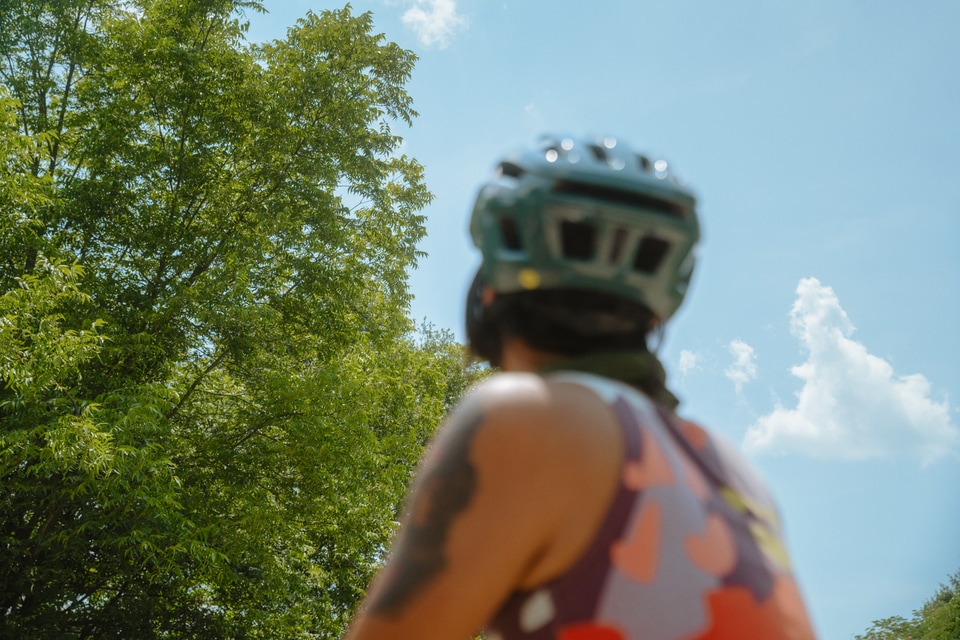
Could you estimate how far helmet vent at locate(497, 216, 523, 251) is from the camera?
1.34 m

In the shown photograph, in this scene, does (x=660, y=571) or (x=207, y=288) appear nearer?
(x=660, y=571)

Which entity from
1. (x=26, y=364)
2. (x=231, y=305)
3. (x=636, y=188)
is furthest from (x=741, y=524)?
(x=231, y=305)

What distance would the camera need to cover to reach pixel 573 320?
51.4 inches

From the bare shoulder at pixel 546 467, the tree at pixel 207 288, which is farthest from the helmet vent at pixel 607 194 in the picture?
the tree at pixel 207 288

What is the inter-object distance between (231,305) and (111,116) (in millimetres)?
3817

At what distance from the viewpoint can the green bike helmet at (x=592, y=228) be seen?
1296 millimetres

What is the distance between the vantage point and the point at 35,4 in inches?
598

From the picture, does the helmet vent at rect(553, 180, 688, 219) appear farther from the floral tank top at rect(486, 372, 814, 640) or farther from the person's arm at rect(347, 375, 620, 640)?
the person's arm at rect(347, 375, 620, 640)

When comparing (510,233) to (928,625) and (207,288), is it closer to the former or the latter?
(207,288)

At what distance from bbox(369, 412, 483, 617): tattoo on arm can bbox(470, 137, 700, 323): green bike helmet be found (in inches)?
13.0

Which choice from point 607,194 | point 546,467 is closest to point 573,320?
point 607,194

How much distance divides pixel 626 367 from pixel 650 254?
7.4 inches

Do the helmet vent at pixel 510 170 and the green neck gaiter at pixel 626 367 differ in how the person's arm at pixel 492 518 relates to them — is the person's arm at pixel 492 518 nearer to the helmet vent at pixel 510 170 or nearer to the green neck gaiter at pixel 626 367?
the green neck gaiter at pixel 626 367

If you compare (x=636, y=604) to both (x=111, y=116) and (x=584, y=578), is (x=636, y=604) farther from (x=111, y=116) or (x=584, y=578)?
(x=111, y=116)
